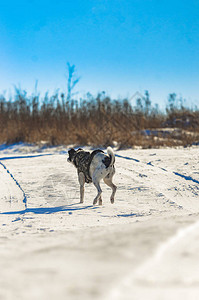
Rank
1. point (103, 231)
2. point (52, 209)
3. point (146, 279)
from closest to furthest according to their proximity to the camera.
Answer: point (146, 279) → point (103, 231) → point (52, 209)

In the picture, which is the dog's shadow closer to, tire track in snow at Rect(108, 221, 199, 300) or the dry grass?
tire track in snow at Rect(108, 221, 199, 300)

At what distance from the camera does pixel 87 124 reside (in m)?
13.3

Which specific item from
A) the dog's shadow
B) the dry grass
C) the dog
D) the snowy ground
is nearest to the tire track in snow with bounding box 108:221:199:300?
the snowy ground

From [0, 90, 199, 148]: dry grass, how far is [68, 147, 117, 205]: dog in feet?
19.3

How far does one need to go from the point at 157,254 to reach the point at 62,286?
337mm

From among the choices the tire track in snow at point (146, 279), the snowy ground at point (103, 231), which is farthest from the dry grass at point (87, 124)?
the tire track in snow at point (146, 279)

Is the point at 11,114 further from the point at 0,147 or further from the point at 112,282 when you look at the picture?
the point at 112,282

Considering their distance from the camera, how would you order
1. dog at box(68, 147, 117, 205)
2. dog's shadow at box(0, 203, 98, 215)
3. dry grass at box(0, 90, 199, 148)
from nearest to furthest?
dog's shadow at box(0, 203, 98, 215)
dog at box(68, 147, 117, 205)
dry grass at box(0, 90, 199, 148)

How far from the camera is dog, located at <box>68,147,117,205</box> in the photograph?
16.9 ft

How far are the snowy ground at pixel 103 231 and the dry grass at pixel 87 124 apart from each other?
2552 mm

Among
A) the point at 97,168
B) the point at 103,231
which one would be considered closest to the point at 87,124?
the point at 97,168

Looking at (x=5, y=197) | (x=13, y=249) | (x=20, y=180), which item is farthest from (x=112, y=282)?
(x=20, y=180)

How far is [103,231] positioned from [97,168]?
3217 mm

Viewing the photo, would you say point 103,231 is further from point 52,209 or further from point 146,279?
point 52,209
